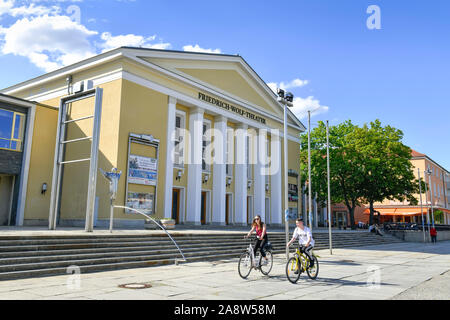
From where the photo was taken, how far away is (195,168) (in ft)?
88.1

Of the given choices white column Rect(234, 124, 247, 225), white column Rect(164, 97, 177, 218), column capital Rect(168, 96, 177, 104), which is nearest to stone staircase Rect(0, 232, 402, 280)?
white column Rect(164, 97, 177, 218)

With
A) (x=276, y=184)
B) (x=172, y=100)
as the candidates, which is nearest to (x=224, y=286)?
(x=172, y=100)

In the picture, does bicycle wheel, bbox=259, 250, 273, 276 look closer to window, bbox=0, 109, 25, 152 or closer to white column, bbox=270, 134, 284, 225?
window, bbox=0, 109, 25, 152

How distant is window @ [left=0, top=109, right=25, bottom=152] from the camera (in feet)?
70.2


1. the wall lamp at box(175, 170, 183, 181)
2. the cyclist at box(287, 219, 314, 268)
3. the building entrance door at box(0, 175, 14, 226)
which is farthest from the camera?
the wall lamp at box(175, 170, 183, 181)

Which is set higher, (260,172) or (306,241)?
(260,172)

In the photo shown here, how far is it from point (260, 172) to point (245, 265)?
23.4 meters

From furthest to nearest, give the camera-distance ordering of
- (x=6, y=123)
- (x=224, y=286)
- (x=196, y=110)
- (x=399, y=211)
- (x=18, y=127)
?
(x=399, y=211) < (x=196, y=110) < (x=18, y=127) < (x=6, y=123) < (x=224, y=286)

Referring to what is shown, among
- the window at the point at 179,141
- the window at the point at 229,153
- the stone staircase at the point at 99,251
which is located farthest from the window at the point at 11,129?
the window at the point at 229,153

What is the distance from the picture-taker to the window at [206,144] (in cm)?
2881

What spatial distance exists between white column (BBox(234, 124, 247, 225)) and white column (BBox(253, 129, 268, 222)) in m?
2.22

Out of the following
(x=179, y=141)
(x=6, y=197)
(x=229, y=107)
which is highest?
(x=229, y=107)

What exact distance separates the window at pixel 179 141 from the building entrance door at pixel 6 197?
10102 millimetres

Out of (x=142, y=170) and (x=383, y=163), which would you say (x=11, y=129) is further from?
(x=383, y=163)
